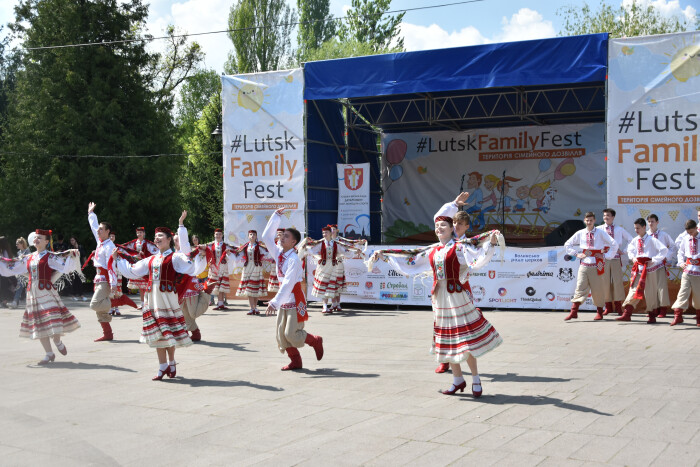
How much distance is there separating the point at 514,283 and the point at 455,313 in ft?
26.5

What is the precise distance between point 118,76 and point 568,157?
1495 cm

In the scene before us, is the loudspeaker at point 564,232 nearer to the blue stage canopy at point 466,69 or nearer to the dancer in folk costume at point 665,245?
the blue stage canopy at point 466,69

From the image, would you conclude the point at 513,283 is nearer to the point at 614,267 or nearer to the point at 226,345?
the point at 614,267

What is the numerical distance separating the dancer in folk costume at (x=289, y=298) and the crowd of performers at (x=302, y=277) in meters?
0.01

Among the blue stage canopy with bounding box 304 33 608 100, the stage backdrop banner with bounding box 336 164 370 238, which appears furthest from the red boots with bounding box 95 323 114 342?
the blue stage canopy with bounding box 304 33 608 100

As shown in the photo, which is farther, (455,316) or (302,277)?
(302,277)

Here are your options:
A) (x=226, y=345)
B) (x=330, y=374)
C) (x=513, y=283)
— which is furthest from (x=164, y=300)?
(x=513, y=283)

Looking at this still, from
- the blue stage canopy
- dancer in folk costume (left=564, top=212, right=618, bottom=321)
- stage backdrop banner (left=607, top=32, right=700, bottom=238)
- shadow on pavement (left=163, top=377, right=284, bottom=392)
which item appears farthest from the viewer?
the blue stage canopy

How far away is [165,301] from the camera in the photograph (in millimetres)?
7621

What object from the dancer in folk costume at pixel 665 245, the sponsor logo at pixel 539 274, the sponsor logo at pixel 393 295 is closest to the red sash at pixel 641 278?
the dancer in folk costume at pixel 665 245

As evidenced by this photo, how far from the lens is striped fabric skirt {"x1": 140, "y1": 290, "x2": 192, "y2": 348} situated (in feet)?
24.8

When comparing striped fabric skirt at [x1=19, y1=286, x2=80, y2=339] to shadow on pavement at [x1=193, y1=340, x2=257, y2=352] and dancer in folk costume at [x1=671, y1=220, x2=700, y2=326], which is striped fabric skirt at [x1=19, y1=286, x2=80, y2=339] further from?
dancer in folk costume at [x1=671, y1=220, x2=700, y2=326]

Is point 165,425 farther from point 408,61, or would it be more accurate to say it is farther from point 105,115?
point 105,115

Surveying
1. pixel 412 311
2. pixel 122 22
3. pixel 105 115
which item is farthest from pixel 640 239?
pixel 122 22
